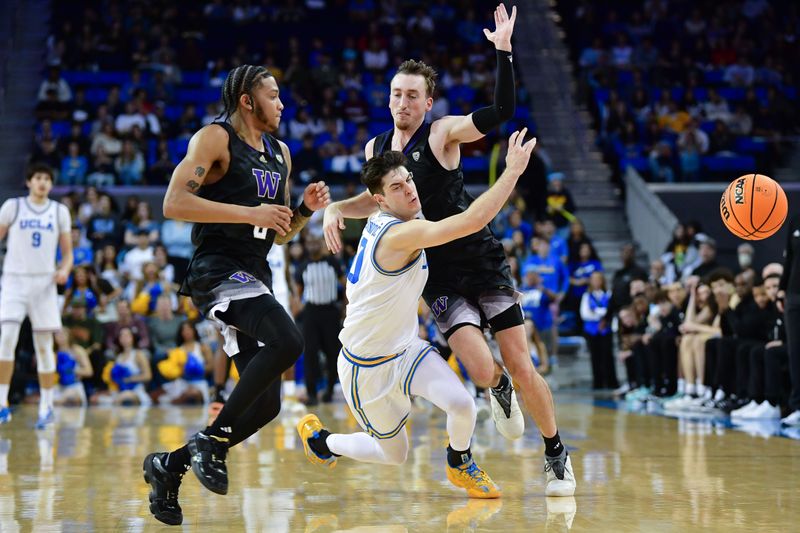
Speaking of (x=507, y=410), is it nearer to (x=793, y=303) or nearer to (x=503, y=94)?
(x=503, y=94)

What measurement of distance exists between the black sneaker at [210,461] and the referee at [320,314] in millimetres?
7713

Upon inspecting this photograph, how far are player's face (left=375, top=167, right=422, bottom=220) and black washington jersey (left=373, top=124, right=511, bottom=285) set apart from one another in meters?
0.59

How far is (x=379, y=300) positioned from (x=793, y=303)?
4.88 metres

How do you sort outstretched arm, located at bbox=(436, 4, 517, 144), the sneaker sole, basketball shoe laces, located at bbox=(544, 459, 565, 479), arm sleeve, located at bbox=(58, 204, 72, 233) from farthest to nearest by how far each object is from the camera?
arm sleeve, located at bbox=(58, 204, 72, 233), basketball shoe laces, located at bbox=(544, 459, 565, 479), the sneaker sole, outstretched arm, located at bbox=(436, 4, 517, 144)

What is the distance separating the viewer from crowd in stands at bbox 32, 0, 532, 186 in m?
17.2

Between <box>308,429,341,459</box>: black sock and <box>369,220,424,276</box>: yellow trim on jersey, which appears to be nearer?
<box>369,220,424,276</box>: yellow trim on jersey

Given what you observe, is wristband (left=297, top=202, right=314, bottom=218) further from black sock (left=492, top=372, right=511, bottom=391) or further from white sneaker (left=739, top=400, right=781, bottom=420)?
white sneaker (left=739, top=400, right=781, bottom=420)

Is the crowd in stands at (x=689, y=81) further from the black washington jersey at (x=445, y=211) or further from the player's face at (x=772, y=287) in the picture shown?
the black washington jersey at (x=445, y=211)

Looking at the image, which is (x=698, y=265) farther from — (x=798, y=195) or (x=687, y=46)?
(x=687, y=46)

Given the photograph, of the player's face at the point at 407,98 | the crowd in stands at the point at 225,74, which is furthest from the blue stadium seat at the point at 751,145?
the player's face at the point at 407,98

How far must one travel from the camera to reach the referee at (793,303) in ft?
28.2

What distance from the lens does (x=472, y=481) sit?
17.4ft

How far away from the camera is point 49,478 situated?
20.0 feet

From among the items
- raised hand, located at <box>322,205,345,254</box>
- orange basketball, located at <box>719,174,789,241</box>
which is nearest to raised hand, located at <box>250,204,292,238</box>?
raised hand, located at <box>322,205,345,254</box>
